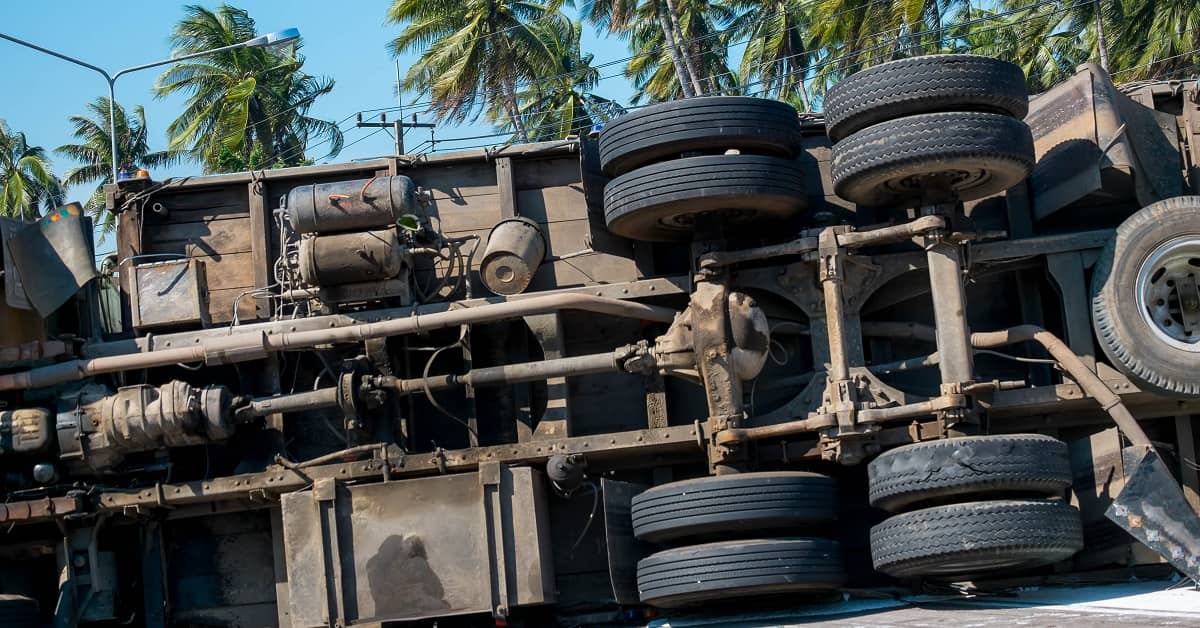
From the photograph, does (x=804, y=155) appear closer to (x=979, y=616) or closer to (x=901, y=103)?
(x=901, y=103)

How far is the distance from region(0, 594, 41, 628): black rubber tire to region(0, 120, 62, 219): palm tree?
117 ft

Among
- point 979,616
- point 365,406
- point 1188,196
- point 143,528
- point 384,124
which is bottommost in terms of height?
point 979,616

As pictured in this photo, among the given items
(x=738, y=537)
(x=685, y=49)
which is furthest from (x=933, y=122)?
(x=685, y=49)

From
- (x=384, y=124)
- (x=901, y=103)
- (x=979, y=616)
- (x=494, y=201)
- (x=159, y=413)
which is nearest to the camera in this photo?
(x=979, y=616)

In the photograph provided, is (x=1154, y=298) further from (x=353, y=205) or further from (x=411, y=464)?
(x=353, y=205)

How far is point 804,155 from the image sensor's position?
36.1ft

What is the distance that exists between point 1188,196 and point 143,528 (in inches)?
306

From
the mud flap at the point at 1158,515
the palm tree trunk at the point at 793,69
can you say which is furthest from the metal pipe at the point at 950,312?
the palm tree trunk at the point at 793,69

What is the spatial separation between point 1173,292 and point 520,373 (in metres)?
4.50

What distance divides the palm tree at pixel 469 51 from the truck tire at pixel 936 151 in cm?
2640

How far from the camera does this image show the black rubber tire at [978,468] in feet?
29.4

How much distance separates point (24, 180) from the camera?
49.5 meters

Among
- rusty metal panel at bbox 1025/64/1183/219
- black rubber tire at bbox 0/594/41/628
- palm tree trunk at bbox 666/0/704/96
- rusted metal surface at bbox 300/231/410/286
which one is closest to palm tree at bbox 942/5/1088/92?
palm tree trunk at bbox 666/0/704/96

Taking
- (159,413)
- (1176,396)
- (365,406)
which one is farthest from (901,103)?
Result: (159,413)
